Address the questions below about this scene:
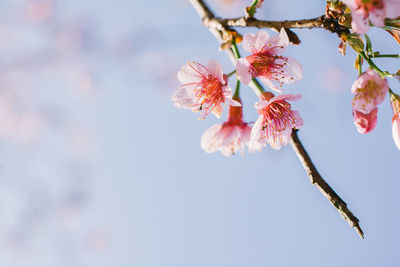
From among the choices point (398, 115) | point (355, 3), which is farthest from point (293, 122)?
point (355, 3)

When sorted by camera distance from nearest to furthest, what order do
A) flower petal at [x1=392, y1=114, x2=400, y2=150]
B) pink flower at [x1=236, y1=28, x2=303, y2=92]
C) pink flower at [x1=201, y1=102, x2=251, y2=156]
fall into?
flower petal at [x1=392, y1=114, x2=400, y2=150] → pink flower at [x1=236, y1=28, x2=303, y2=92] → pink flower at [x1=201, y1=102, x2=251, y2=156]

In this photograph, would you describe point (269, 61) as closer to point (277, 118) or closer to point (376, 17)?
point (277, 118)

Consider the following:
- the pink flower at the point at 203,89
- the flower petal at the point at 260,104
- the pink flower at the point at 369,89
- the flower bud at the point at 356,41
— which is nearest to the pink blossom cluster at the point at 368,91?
the pink flower at the point at 369,89

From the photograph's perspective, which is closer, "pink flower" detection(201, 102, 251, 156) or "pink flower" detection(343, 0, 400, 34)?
"pink flower" detection(343, 0, 400, 34)

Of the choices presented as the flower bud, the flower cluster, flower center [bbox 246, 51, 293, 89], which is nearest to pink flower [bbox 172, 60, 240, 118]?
the flower cluster

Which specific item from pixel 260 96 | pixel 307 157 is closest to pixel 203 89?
pixel 260 96

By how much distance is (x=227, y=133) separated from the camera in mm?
1787

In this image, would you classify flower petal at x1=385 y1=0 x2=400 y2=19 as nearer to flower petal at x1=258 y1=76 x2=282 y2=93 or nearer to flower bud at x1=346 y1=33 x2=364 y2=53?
flower bud at x1=346 y1=33 x2=364 y2=53

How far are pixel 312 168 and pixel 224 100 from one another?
0.51 m

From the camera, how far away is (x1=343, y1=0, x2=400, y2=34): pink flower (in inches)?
42.3

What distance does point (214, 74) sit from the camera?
1604 millimetres

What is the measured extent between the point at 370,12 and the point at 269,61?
21.9 inches

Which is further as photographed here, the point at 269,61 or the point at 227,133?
the point at 227,133

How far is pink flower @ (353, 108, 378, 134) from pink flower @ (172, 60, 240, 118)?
0.50 m
